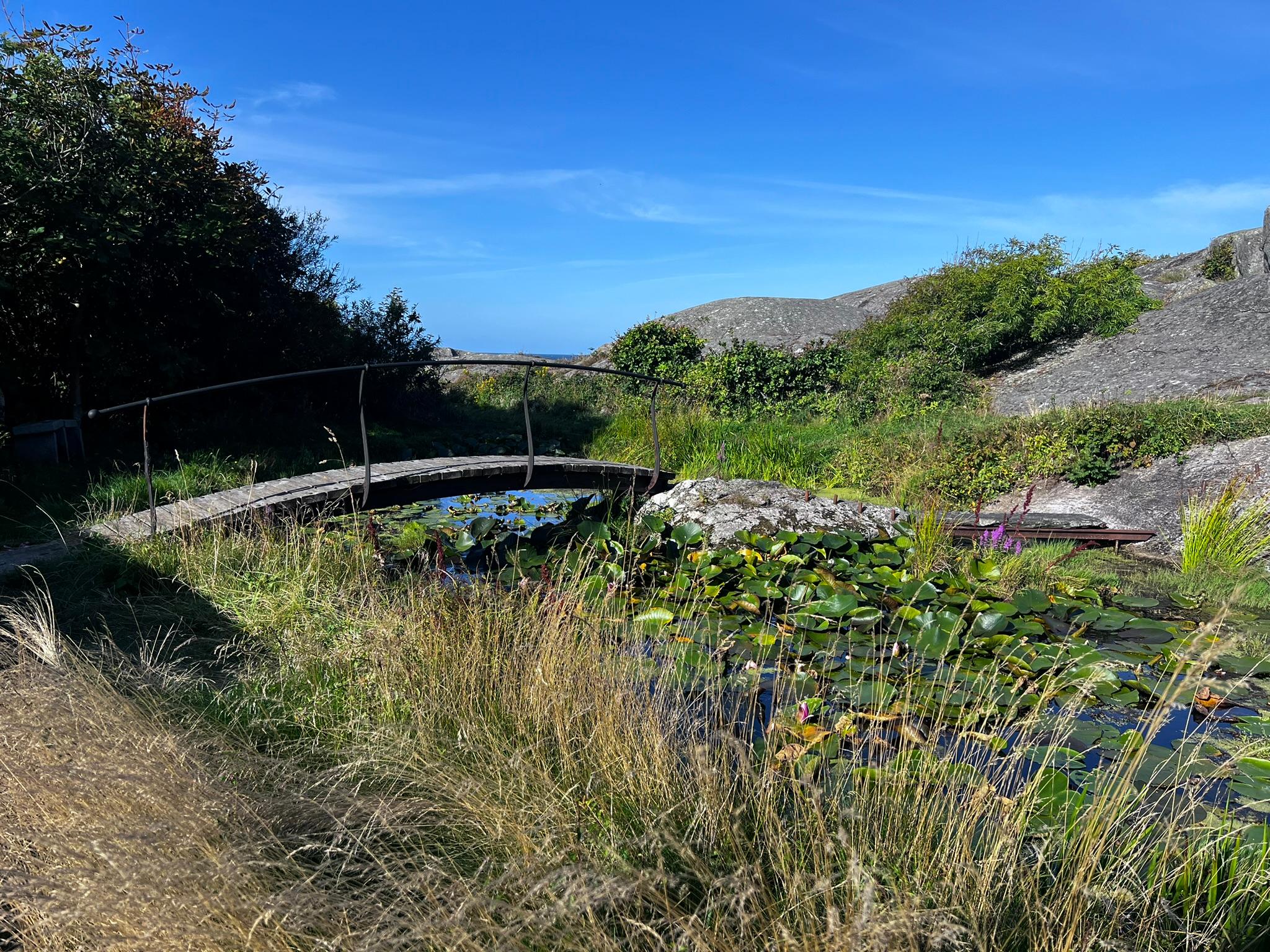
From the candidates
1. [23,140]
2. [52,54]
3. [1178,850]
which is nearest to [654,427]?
[1178,850]

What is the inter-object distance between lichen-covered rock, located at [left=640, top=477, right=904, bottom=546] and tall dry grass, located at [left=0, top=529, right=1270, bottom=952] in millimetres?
3036

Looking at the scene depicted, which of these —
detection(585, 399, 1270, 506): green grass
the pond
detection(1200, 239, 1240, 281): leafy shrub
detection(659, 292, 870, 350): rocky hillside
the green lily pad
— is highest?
detection(1200, 239, 1240, 281): leafy shrub

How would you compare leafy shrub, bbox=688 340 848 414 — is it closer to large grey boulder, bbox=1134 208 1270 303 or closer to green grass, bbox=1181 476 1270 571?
large grey boulder, bbox=1134 208 1270 303

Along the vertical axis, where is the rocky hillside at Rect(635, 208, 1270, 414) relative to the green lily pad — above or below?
A: above

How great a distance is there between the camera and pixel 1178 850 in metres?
2.04

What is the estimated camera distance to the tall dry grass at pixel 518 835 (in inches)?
64.8

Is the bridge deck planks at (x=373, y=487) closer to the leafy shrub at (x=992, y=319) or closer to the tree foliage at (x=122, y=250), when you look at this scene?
the tree foliage at (x=122, y=250)

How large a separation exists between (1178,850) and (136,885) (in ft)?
7.42

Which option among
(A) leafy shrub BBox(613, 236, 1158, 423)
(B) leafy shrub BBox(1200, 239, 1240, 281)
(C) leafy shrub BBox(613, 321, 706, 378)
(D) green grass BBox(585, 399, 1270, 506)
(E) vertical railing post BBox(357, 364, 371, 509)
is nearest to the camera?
(E) vertical railing post BBox(357, 364, 371, 509)

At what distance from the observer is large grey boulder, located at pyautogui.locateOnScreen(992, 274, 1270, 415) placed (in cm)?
1067

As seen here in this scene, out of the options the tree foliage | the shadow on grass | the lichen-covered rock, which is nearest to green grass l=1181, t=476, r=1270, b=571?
the lichen-covered rock

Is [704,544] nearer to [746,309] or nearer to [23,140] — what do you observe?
[23,140]

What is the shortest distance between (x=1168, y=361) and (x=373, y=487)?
10717 millimetres

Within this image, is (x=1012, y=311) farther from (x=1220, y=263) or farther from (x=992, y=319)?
(x=1220, y=263)
